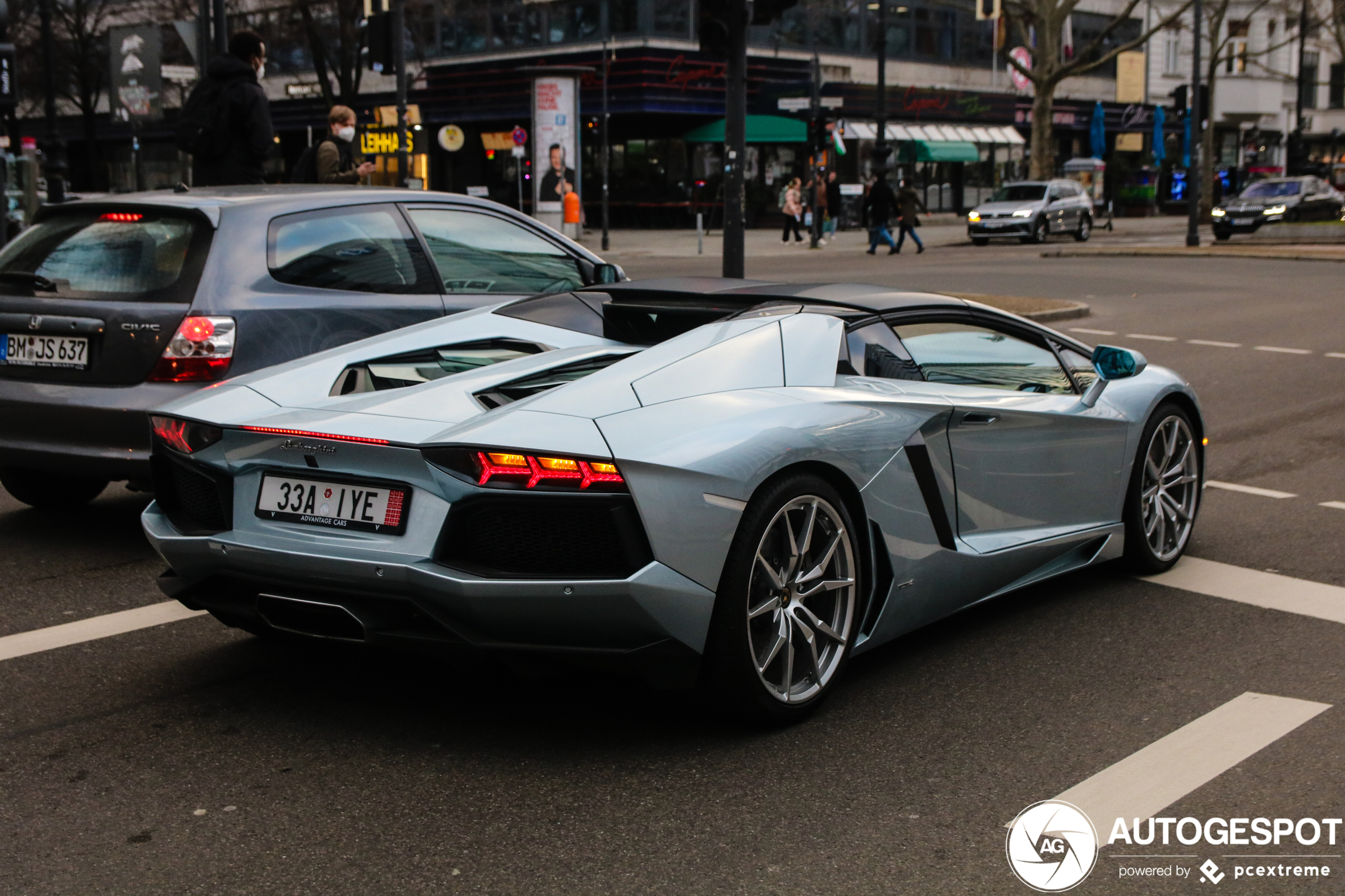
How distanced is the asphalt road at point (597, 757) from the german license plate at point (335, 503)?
61cm

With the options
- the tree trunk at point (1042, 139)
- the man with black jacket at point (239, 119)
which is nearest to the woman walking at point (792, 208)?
the tree trunk at point (1042, 139)

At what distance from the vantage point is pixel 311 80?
2222 inches

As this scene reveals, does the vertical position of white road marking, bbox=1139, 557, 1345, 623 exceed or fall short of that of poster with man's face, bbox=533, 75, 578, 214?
it falls short

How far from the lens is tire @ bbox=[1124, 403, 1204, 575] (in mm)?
5633

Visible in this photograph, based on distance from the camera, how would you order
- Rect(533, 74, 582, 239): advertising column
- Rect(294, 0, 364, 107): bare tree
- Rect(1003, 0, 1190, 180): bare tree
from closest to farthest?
Rect(533, 74, 582, 239): advertising column → Rect(294, 0, 364, 107): bare tree → Rect(1003, 0, 1190, 180): bare tree

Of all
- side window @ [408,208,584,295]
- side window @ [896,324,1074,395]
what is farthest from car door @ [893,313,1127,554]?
side window @ [408,208,584,295]

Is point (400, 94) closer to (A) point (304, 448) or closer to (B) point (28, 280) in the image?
(B) point (28, 280)

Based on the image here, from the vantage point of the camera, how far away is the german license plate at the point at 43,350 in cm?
598

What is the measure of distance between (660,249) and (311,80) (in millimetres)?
26060

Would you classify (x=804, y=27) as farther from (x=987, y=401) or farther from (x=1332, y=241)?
(x=987, y=401)

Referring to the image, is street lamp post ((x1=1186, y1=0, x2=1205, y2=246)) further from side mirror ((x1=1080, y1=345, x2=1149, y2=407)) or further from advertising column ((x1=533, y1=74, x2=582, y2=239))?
side mirror ((x1=1080, y1=345, x2=1149, y2=407))

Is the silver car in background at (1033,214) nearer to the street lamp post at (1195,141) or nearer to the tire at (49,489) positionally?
the street lamp post at (1195,141)

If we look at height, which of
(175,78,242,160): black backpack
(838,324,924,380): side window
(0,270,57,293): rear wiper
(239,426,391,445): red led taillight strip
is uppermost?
(175,78,242,160): black backpack

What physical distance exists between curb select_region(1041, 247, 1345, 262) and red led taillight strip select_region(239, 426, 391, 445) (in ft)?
89.5
